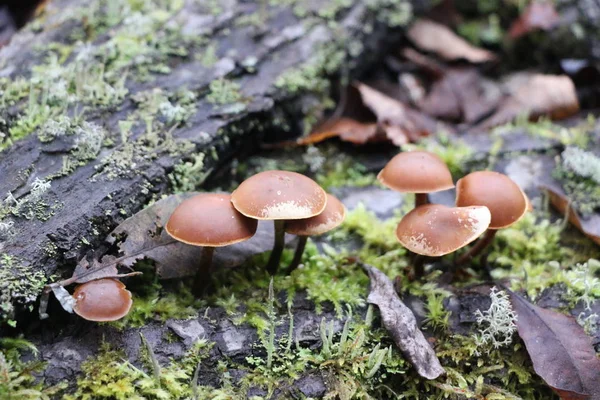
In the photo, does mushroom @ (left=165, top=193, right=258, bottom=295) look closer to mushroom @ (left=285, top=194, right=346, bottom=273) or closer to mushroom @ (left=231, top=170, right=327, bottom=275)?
mushroom @ (left=231, top=170, right=327, bottom=275)

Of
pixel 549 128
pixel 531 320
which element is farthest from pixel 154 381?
pixel 549 128

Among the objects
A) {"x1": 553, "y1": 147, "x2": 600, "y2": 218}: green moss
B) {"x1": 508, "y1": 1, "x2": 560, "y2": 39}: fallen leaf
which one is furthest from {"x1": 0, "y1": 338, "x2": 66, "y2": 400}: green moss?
{"x1": 508, "y1": 1, "x2": 560, "y2": 39}: fallen leaf

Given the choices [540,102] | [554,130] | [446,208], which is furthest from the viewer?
[540,102]

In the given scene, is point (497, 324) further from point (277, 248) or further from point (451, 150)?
point (451, 150)

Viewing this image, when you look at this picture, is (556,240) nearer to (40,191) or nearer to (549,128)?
(549,128)

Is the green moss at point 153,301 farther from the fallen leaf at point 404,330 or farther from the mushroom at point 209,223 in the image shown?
the fallen leaf at point 404,330

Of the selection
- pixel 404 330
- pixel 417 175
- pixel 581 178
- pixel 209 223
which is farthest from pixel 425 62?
pixel 209 223

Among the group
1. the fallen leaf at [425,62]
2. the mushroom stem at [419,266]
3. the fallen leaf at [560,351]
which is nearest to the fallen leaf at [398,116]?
the fallen leaf at [425,62]
